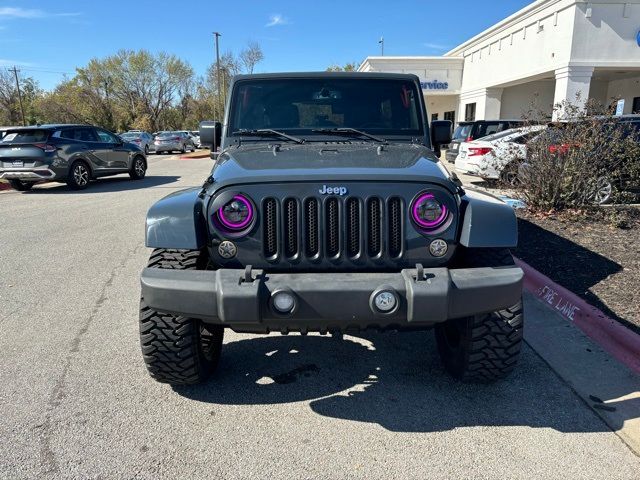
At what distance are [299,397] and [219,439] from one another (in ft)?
1.94

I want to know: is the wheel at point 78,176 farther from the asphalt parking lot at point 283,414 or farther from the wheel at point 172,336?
the wheel at point 172,336

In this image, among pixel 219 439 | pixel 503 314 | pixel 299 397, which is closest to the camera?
pixel 219 439

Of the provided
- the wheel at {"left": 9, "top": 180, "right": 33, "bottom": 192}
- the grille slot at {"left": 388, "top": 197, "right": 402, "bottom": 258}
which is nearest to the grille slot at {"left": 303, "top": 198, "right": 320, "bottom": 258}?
the grille slot at {"left": 388, "top": 197, "right": 402, "bottom": 258}

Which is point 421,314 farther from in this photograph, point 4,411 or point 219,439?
point 4,411

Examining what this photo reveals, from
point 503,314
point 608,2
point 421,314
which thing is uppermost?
point 608,2

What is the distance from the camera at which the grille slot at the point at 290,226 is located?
2.60m

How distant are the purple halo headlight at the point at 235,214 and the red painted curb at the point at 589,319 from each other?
2.77m

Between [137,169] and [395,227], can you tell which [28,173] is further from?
[395,227]

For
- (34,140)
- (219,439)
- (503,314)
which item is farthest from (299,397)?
(34,140)

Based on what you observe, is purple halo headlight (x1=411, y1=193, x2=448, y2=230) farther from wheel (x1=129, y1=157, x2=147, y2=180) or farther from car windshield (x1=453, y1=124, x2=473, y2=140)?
car windshield (x1=453, y1=124, x2=473, y2=140)

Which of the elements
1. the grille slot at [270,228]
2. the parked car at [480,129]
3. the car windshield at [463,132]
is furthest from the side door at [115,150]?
the grille slot at [270,228]

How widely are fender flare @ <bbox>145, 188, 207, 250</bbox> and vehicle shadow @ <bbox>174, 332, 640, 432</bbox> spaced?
1.06 m

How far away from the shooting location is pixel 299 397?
3.06 metres

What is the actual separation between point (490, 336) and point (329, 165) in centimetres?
136
